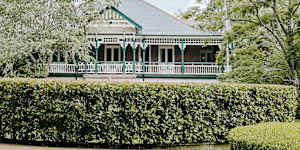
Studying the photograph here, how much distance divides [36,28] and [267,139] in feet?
50.0

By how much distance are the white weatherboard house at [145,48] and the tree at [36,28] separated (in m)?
3.64

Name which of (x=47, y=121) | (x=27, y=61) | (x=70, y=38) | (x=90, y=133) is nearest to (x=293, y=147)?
(x=90, y=133)

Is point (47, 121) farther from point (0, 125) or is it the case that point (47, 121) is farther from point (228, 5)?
point (228, 5)

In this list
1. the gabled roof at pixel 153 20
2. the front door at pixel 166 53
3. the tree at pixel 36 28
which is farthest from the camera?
the front door at pixel 166 53

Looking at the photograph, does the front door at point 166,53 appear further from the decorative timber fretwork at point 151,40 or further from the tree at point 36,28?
the tree at point 36,28

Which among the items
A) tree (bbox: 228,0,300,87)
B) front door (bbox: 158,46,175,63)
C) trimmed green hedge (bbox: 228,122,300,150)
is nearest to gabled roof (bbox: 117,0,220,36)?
front door (bbox: 158,46,175,63)

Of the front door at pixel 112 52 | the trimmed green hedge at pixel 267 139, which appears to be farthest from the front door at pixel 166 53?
the trimmed green hedge at pixel 267 139

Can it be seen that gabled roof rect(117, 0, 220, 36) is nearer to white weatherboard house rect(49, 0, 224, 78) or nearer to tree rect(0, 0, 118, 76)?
white weatherboard house rect(49, 0, 224, 78)

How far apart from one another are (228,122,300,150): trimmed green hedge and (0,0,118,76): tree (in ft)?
41.1

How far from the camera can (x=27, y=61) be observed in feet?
57.4

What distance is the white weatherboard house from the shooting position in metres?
20.3

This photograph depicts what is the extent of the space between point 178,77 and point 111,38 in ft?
21.2

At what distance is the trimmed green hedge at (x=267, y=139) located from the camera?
15.3 feet

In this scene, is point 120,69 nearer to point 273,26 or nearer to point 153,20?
point 153,20
